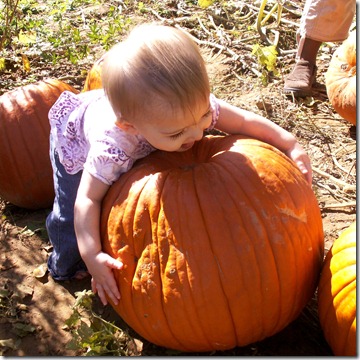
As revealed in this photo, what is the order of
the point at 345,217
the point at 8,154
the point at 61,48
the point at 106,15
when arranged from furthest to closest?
the point at 106,15
the point at 61,48
the point at 8,154
the point at 345,217

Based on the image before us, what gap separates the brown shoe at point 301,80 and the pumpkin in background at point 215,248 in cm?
227

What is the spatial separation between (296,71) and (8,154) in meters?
2.40

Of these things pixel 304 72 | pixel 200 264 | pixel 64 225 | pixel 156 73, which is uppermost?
pixel 156 73

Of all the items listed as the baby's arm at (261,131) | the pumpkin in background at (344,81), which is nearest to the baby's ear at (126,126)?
the baby's arm at (261,131)

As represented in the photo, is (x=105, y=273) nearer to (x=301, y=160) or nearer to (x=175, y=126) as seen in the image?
(x=175, y=126)

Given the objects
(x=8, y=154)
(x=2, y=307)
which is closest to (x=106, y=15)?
(x=8, y=154)

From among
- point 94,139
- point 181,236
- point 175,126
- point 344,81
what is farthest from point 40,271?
point 344,81

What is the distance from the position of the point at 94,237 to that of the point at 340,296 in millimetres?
1084

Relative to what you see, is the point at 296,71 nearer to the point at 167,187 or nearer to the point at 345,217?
the point at 345,217

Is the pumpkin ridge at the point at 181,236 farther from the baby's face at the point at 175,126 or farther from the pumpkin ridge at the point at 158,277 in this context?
the baby's face at the point at 175,126

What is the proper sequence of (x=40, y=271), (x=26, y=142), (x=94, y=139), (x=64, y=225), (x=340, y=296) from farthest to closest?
1. (x=26, y=142)
2. (x=40, y=271)
3. (x=64, y=225)
4. (x=94, y=139)
5. (x=340, y=296)

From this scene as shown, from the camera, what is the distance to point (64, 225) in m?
3.24

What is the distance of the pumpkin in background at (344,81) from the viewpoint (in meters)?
4.28

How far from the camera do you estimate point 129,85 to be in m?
2.39
